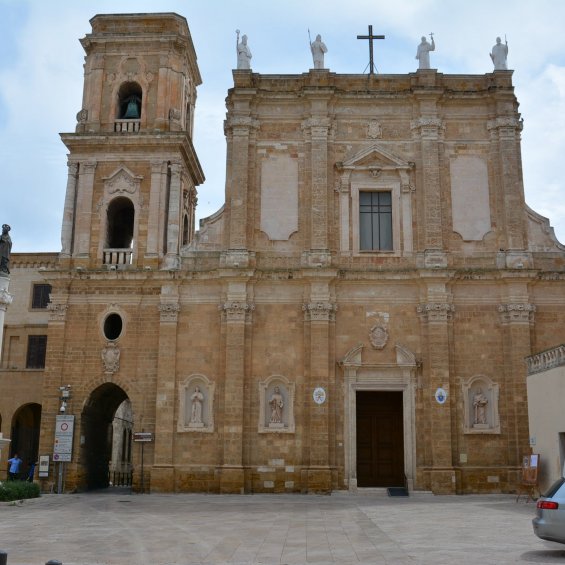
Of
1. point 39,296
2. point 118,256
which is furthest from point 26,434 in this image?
point 118,256

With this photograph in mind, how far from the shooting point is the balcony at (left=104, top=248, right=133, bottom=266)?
27.7m

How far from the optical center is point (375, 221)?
2761 cm

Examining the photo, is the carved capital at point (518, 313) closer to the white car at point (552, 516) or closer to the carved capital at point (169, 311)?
the carved capital at point (169, 311)

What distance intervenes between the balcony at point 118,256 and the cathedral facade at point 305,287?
0.05 meters

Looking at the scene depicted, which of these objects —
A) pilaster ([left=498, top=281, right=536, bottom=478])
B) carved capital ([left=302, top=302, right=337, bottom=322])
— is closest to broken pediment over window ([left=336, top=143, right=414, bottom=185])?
carved capital ([left=302, top=302, right=337, bottom=322])

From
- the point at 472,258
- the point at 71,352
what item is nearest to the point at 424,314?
the point at 472,258

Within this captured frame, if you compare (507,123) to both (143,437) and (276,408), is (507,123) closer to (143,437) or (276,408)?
(276,408)

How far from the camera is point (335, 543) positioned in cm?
1352

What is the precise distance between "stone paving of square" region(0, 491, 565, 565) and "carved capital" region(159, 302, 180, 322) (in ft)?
21.0

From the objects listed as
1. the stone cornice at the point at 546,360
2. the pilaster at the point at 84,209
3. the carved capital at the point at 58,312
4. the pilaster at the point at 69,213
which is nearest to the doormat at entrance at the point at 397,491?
the stone cornice at the point at 546,360

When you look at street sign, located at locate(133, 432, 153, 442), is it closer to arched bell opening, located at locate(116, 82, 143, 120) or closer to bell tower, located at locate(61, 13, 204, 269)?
bell tower, located at locate(61, 13, 204, 269)

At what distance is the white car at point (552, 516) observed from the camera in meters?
11.9

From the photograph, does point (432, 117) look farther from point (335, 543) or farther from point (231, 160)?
point (335, 543)

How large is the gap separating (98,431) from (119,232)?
25.5 ft
